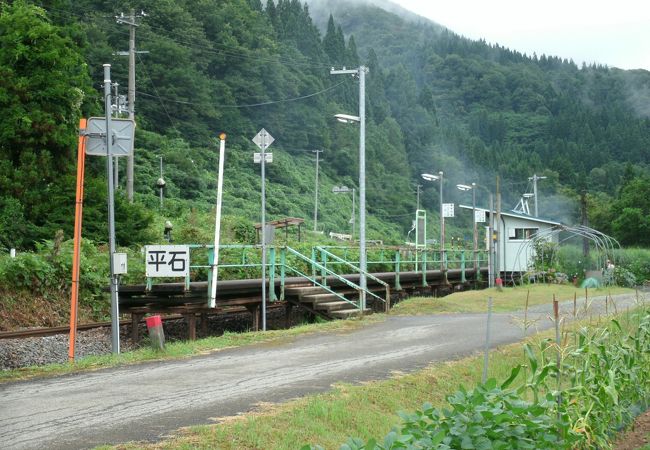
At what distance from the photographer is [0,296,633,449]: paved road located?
7438 millimetres

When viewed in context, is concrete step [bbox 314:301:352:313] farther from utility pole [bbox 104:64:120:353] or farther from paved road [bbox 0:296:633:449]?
utility pole [bbox 104:64:120:353]

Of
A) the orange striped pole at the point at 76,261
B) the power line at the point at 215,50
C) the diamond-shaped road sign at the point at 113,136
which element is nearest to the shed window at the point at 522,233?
the diamond-shaped road sign at the point at 113,136

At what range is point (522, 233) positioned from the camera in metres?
44.9

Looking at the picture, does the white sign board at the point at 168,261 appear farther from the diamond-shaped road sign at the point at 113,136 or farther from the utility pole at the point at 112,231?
the diamond-shaped road sign at the point at 113,136

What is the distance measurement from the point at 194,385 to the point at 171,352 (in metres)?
2.81

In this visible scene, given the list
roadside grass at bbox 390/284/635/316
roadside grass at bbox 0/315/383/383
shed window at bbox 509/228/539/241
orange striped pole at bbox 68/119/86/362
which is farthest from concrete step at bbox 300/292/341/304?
shed window at bbox 509/228/539/241

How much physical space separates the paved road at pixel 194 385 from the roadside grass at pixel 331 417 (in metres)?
0.36

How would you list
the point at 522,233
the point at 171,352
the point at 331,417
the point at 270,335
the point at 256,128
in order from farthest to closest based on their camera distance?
the point at 256,128 → the point at 522,233 → the point at 270,335 → the point at 171,352 → the point at 331,417

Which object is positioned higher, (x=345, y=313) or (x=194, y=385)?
(x=194, y=385)

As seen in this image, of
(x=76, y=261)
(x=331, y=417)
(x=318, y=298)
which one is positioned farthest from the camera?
(x=318, y=298)

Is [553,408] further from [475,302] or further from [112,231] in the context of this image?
[475,302]

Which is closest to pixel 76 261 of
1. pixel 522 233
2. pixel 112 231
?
pixel 112 231

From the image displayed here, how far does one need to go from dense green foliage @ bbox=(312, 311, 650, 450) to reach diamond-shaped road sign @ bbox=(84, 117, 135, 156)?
7.38 meters

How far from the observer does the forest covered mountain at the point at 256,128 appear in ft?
93.1
